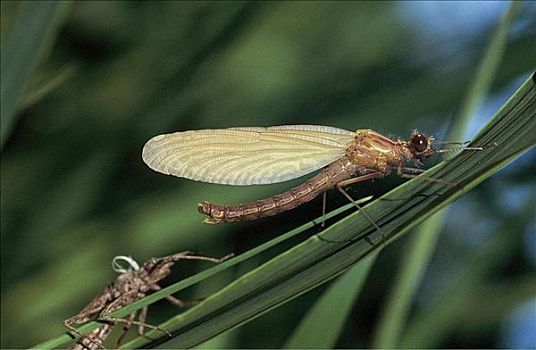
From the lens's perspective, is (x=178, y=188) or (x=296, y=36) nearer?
(x=178, y=188)

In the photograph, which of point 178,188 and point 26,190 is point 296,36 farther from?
point 26,190

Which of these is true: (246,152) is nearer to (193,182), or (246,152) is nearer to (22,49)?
(22,49)

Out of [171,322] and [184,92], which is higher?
[184,92]

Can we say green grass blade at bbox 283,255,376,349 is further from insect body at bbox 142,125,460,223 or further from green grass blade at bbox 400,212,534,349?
green grass blade at bbox 400,212,534,349

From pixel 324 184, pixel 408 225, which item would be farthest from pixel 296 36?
pixel 408 225

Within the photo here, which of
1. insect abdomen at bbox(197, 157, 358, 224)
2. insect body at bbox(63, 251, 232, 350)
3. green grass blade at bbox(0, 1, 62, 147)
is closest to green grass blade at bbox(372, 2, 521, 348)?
insect abdomen at bbox(197, 157, 358, 224)

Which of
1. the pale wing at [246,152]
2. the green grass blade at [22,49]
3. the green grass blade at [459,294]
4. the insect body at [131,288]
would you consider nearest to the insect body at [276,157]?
the pale wing at [246,152]
